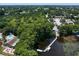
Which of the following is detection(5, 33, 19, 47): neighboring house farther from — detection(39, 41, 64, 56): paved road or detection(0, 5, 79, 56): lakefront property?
detection(39, 41, 64, 56): paved road

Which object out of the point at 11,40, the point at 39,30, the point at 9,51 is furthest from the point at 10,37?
the point at 39,30

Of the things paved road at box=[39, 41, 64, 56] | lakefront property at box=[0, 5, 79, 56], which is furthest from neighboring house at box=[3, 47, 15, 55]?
paved road at box=[39, 41, 64, 56]

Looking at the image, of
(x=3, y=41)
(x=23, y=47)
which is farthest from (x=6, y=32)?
(x=23, y=47)

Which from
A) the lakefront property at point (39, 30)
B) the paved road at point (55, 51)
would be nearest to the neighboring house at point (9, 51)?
the lakefront property at point (39, 30)

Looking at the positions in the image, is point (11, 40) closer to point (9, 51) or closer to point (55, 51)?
point (9, 51)

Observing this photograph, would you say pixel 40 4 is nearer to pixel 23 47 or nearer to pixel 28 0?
pixel 28 0

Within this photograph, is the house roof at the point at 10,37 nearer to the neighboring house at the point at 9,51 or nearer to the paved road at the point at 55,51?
the neighboring house at the point at 9,51

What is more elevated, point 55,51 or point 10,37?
point 10,37
